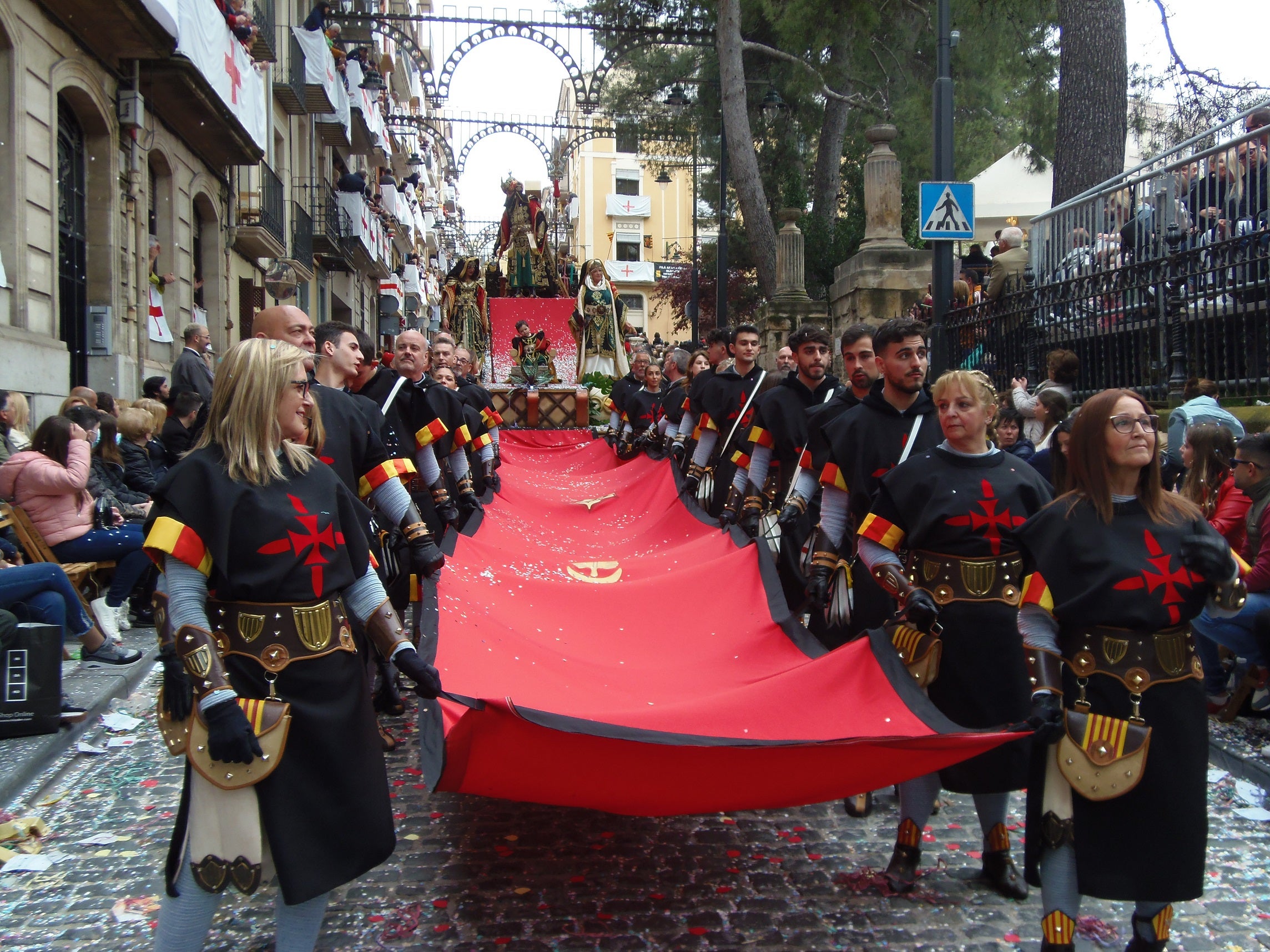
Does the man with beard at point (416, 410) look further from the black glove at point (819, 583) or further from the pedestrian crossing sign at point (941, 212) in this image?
the pedestrian crossing sign at point (941, 212)

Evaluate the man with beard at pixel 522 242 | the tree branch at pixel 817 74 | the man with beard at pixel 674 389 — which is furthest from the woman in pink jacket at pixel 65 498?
the man with beard at pixel 522 242

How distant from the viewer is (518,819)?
4949 millimetres

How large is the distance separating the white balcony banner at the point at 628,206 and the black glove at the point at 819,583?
240ft

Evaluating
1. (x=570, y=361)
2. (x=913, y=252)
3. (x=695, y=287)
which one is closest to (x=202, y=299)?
(x=570, y=361)

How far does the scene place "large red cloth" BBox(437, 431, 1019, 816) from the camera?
359cm

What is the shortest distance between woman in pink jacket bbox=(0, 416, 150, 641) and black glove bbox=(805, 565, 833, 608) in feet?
15.7

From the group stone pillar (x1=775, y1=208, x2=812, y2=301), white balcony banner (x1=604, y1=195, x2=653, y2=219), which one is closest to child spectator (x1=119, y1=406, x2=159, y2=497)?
stone pillar (x1=775, y1=208, x2=812, y2=301)

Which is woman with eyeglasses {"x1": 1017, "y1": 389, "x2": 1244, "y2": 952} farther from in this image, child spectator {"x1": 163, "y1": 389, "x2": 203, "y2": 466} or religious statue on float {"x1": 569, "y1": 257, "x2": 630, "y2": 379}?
religious statue on float {"x1": 569, "y1": 257, "x2": 630, "y2": 379}

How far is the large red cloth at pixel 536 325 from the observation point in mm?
23672

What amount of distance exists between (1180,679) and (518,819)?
2.82 meters

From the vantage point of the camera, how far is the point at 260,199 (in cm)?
2117

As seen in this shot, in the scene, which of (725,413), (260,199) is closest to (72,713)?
(725,413)

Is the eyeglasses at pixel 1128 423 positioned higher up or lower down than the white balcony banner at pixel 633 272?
lower down

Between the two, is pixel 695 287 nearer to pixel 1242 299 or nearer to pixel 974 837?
pixel 1242 299
